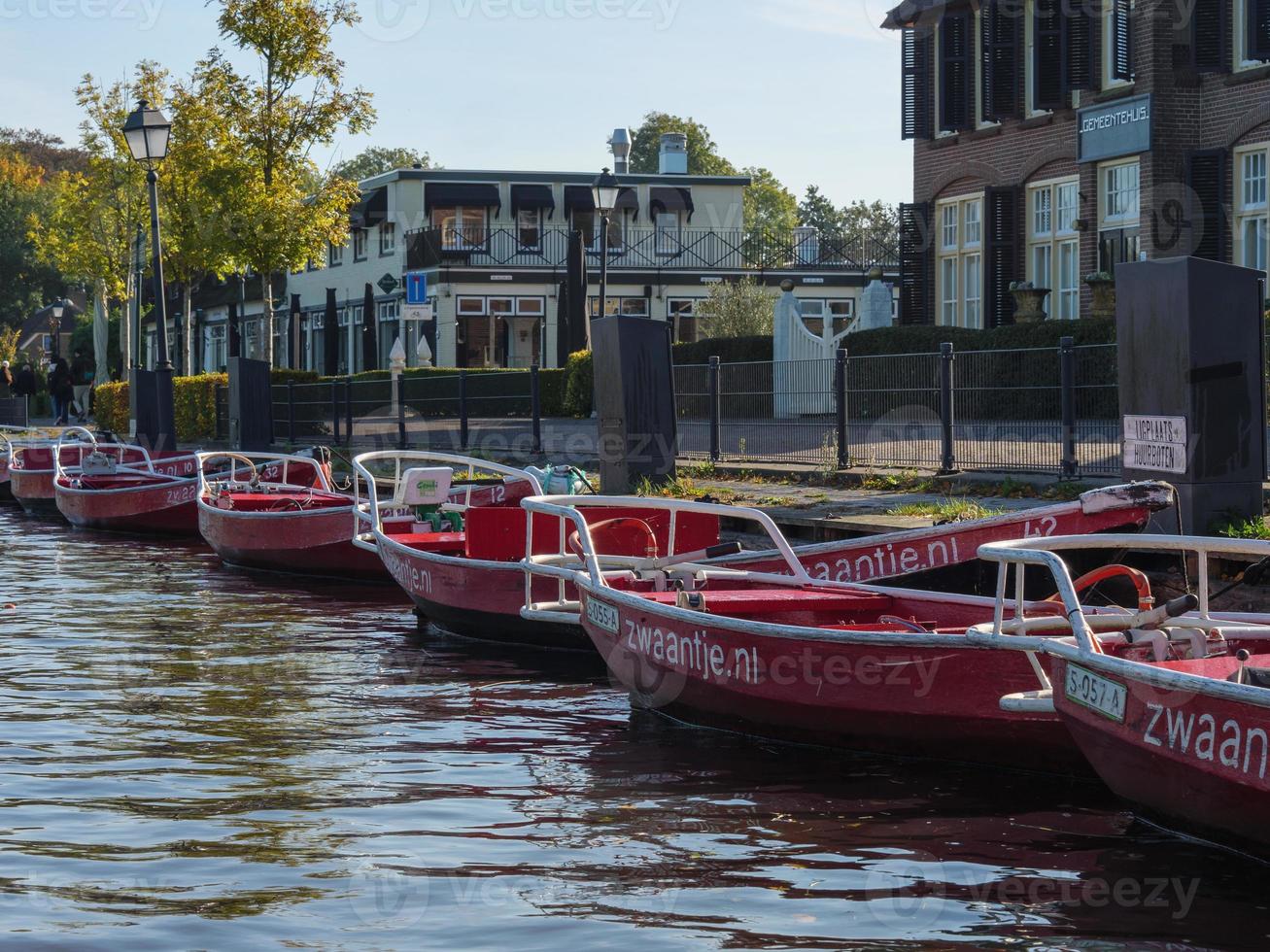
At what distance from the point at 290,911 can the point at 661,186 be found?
50903 millimetres

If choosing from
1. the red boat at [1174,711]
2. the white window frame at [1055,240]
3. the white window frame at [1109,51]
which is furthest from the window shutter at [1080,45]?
the red boat at [1174,711]

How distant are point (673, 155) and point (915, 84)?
28143 millimetres

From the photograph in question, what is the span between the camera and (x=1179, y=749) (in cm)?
677

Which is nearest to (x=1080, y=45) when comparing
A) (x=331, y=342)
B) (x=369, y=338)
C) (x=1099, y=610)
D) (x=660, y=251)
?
(x=1099, y=610)

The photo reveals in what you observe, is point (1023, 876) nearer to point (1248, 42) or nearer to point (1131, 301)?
point (1131, 301)

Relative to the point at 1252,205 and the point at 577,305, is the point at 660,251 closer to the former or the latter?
the point at 577,305

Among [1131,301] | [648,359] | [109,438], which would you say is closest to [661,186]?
[109,438]

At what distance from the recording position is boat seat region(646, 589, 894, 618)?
9766 mm

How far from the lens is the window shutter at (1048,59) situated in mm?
28781

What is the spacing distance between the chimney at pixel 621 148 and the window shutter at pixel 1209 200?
97.7 ft

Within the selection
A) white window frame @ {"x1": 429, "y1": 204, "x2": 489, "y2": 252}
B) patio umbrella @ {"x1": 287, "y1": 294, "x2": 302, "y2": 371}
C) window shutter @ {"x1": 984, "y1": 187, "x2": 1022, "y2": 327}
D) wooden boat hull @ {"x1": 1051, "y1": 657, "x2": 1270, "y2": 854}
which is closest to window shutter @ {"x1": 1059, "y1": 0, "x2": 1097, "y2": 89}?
window shutter @ {"x1": 984, "y1": 187, "x2": 1022, "y2": 327}

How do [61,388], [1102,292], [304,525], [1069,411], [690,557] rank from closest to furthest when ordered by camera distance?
[690,557], [1069,411], [304,525], [1102,292], [61,388]

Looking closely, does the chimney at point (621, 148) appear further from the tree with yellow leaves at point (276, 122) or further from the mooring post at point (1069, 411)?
the mooring post at point (1069, 411)

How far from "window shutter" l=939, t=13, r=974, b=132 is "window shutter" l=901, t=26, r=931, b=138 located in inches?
48.0
